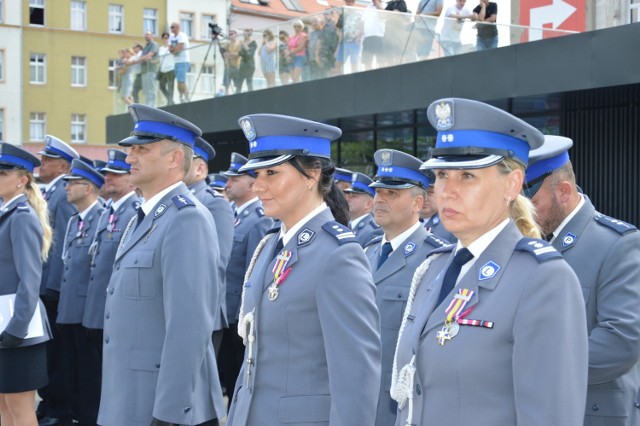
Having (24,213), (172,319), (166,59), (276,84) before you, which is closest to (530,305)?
(172,319)

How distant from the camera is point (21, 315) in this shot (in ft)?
20.4

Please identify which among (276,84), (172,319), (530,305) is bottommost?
(172,319)

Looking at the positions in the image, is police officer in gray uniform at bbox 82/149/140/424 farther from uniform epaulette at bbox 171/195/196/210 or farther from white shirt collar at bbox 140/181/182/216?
uniform epaulette at bbox 171/195/196/210

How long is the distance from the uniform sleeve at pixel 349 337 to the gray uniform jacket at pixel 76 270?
15.9 feet

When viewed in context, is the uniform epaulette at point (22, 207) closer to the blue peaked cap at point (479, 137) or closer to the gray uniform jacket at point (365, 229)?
the gray uniform jacket at point (365, 229)

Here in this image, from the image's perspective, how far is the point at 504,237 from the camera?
9.66 ft

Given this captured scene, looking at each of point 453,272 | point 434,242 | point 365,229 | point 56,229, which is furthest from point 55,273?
point 453,272

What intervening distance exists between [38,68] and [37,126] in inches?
124

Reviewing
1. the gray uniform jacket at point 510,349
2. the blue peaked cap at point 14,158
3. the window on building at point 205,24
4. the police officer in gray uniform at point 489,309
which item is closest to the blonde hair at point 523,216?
the police officer in gray uniform at point 489,309

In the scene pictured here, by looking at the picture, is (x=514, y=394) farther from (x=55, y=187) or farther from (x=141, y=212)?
(x=55, y=187)

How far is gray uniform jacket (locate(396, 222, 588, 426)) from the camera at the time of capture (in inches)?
104

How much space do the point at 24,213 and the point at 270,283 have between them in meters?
3.28

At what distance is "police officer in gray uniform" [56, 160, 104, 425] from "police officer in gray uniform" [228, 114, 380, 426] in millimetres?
4385

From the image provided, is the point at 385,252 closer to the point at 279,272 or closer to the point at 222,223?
the point at 279,272
